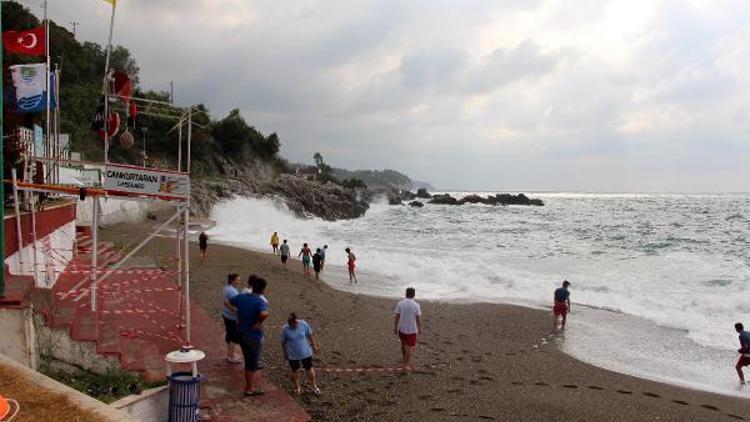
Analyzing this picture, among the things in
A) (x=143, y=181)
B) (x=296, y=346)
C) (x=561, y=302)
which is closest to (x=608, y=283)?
(x=561, y=302)

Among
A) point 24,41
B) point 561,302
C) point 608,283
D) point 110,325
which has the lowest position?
point 608,283

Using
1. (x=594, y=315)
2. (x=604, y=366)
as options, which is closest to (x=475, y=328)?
(x=604, y=366)

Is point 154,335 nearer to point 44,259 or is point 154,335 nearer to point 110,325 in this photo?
point 110,325

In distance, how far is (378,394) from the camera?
9.37 m

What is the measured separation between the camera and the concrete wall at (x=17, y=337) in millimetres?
6750

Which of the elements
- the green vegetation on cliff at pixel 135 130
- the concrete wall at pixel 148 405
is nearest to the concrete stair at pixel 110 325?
the concrete wall at pixel 148 405

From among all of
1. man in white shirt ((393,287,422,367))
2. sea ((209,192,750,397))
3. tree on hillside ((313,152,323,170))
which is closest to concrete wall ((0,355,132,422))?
man in white shirt ((393,287,422,367))

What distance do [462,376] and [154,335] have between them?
567 centimetres

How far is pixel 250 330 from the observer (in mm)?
8281

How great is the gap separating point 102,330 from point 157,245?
698 inches

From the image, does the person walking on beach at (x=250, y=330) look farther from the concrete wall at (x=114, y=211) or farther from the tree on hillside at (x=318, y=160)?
the tree on hillside at (x=318, y=160)

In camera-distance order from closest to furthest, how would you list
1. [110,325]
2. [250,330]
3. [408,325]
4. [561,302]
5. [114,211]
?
[250,330]
[110,325]
[408,325]
[561,302]
[114,211]

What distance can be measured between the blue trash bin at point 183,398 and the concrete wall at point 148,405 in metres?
0.27

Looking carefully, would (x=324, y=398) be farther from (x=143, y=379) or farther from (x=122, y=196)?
(x=122, y=196)
